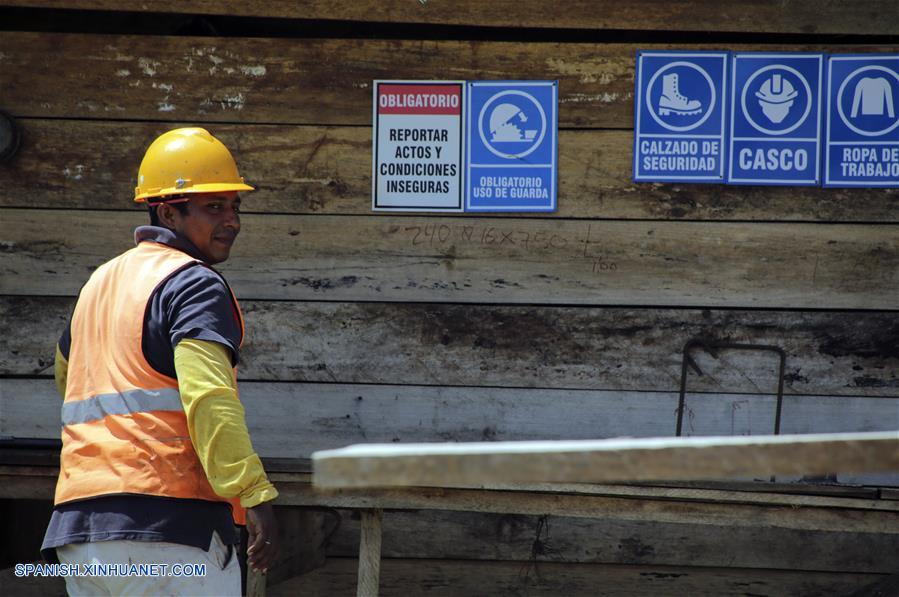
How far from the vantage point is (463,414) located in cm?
411

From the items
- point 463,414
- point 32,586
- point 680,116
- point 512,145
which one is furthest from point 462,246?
point 32,586

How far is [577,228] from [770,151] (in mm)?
773

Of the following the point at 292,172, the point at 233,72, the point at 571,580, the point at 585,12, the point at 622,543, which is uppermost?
the point at 585,12

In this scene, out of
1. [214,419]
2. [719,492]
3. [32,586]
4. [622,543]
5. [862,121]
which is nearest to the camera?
[214,419]

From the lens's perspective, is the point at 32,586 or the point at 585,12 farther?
the point at 32,586

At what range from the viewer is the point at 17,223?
4.16m

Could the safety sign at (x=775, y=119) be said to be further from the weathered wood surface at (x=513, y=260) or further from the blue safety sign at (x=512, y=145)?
the blue safety sign at (x=512, y=145)

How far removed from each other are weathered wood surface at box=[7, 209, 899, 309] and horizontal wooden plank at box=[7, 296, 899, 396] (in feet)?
0.19

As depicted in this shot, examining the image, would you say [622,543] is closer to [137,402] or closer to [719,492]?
[719,492]

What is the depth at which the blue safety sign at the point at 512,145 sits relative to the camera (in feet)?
13.3

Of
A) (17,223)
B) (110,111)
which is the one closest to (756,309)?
(110,111)

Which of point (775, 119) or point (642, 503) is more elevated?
point (775, 119)

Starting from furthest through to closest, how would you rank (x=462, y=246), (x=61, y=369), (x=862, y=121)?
(x=462, y=246)
(x=862, y=121)
(x=61, y=369)

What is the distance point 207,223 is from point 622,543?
219cm
